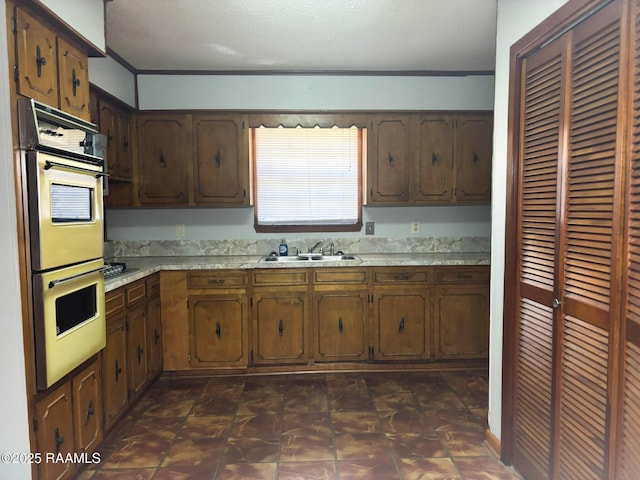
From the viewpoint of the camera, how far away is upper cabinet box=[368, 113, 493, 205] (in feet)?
11.7

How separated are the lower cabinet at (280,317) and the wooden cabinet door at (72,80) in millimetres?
1669

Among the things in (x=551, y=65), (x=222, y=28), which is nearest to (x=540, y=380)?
(x=551, y=65)

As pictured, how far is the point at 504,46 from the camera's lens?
2062mm

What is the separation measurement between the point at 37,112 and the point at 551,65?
2.06 meters

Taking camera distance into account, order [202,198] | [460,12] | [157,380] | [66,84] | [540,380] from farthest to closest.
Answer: [202,198] → [157,380] → [460,12] → [66,84] → [540,380]

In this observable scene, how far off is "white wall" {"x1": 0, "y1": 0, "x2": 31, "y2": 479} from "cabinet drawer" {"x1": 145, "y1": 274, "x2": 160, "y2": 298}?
1.33 meters

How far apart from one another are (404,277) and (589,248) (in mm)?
1860

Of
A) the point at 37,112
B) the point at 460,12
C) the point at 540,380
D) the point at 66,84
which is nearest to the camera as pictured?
the point at 37,112

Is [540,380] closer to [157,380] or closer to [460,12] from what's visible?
[460,12]

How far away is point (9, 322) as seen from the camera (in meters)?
1.62

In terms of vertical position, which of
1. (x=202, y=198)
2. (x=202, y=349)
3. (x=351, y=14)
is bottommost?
(x=202, y=349)

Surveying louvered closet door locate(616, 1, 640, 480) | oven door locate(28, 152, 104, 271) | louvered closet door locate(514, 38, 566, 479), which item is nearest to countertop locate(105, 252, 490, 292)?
oven door locate(28, 152, 104, 271)

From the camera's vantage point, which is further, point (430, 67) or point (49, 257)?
point (430, 67)

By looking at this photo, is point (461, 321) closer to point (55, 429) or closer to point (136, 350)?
point (136, 350)
